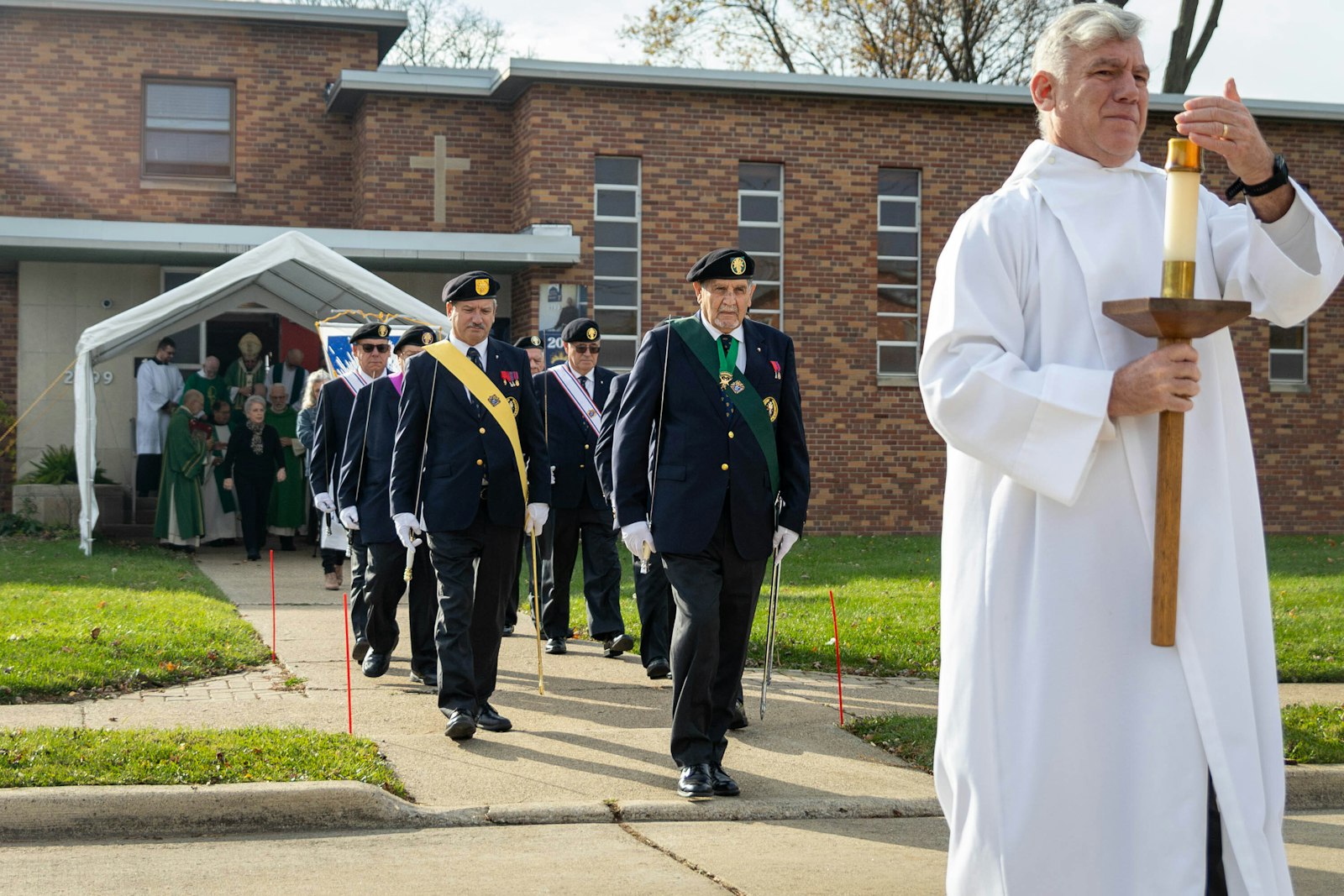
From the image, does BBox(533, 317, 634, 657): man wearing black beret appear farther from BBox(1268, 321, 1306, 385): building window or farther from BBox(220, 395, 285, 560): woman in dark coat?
BBox(1268, 321, 1306, 385): building window

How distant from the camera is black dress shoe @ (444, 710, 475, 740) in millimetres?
7574

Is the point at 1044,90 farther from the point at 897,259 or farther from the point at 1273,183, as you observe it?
the point at 897,259

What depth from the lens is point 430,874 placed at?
5.45m

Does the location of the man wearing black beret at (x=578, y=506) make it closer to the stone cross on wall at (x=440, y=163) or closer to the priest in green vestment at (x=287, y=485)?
the priest in green vestment at (x=287, y=485)

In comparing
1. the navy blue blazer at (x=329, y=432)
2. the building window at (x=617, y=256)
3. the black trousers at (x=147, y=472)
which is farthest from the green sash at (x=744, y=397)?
the building window at (x=617, y=256)

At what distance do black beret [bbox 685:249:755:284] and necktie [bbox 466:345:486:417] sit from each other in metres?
1.49

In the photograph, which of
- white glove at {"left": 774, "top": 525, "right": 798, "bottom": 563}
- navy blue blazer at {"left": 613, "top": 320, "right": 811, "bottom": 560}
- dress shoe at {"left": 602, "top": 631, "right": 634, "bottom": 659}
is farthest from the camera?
dress shoe at {"left": 602, "top": 631, "right": 634, "bottom": 659}

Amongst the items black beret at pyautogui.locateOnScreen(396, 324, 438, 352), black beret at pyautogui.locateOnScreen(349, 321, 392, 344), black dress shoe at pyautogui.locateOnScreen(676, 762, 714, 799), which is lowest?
black dress shoe at pyautogui.locateOnScreen(676, 762, 714, 799)

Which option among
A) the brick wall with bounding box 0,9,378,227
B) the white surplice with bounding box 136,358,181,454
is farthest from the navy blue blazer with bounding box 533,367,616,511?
the brick wall with bounding box 0,9,378,227

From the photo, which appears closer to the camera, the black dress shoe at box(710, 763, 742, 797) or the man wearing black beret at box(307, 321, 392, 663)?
the black dress shoe at box(710, 763, 742, 797)

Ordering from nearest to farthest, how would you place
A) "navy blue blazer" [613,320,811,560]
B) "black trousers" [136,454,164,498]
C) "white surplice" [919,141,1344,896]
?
"white surplice" [919,141,1344,896], "navy blue blazer" [613,320,811,560], "black trousers" [136,454,164,498]

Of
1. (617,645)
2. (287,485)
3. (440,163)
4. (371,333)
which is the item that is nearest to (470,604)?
(617,645)

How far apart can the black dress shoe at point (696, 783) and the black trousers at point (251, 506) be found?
467 inches

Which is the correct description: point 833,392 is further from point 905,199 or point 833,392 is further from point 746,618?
point 746,618
